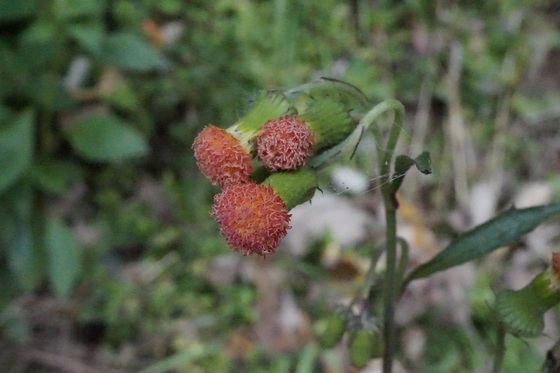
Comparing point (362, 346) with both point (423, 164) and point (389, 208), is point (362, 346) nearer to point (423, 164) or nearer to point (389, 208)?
A: point (389, 208)

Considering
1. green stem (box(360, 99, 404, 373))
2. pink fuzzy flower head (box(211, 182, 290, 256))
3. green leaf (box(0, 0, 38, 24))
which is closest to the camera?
pink fuzzy flower head (box(211, 182, 290, 256))

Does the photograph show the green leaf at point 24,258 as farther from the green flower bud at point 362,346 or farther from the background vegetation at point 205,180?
the green flower bud at point 362,346

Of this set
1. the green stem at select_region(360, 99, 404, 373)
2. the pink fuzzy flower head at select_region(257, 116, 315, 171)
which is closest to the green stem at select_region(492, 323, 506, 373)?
the green stem at select_region(360, 99, 404, 373)

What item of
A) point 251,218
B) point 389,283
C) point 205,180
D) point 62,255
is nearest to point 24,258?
point 62,255

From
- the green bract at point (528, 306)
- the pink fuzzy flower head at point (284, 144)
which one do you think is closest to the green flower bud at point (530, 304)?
the green bract at point (528, 306)

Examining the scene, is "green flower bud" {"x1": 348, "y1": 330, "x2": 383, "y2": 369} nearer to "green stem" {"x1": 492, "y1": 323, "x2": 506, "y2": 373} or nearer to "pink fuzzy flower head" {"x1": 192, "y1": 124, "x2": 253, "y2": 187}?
"green stem" {"x1": 492, "y1": 323, "x2": 506, "y2": 373}

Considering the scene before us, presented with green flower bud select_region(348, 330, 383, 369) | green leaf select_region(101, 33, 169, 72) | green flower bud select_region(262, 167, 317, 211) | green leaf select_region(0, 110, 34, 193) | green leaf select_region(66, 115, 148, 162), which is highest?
green leaf select_region(101, 33, 169, 72)

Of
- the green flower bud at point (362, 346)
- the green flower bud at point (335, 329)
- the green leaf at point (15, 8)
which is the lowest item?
the green flower bud at point (362, 346)
